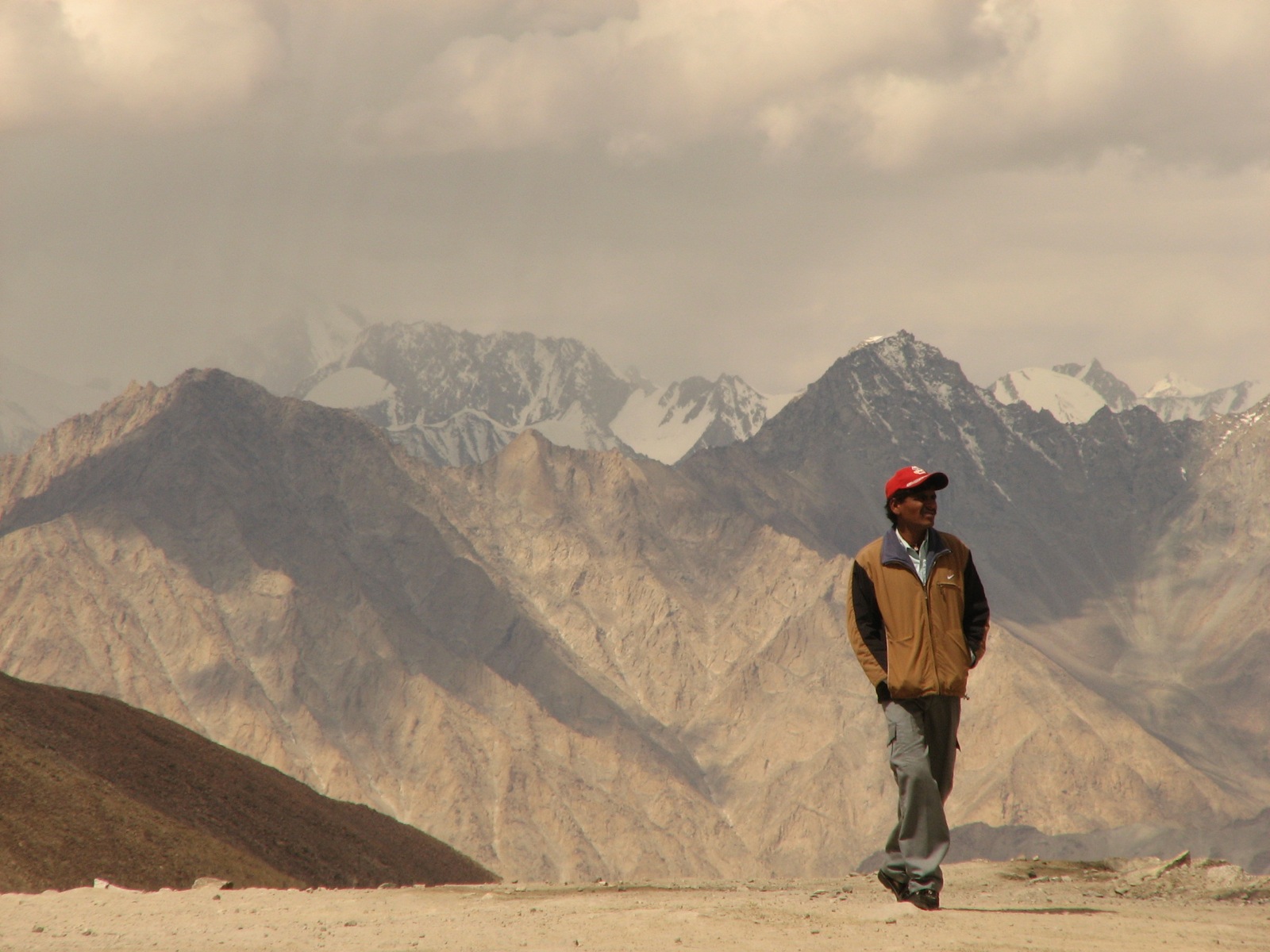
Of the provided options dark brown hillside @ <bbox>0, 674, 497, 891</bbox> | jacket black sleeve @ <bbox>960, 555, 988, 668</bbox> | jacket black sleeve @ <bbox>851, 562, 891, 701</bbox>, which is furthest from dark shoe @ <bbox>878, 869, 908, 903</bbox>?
dark brown hillside @ <bbox>0, 674, 497, 891</bbox>

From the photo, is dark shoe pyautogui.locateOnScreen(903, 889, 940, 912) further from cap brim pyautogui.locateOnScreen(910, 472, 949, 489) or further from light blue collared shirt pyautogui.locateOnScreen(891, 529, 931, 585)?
cap brim pyautogui.locateOnScreen(910, 472, 949, 489)

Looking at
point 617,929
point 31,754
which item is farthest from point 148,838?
point 617,929

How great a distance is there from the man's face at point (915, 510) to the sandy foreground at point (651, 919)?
3.58 meters

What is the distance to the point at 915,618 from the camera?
13.7 meters

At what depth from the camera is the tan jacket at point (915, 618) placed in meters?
13.6

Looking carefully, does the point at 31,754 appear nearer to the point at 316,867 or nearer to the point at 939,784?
the point at 316,867

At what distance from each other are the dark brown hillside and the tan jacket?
23305mm

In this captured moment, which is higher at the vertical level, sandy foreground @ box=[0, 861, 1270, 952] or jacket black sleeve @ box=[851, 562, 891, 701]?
jacket black sleeve @ box=[851, 562, 891, 701]

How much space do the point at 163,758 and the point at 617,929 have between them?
3898 centimetres

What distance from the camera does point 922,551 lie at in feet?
45.6

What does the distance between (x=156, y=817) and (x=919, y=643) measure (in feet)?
101

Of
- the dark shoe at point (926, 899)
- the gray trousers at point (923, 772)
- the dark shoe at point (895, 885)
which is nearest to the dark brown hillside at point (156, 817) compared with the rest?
the dark shoe at point (895, 885)

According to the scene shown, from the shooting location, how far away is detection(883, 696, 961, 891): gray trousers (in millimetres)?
13719

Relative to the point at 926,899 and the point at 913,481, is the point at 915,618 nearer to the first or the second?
the point at 913,481
